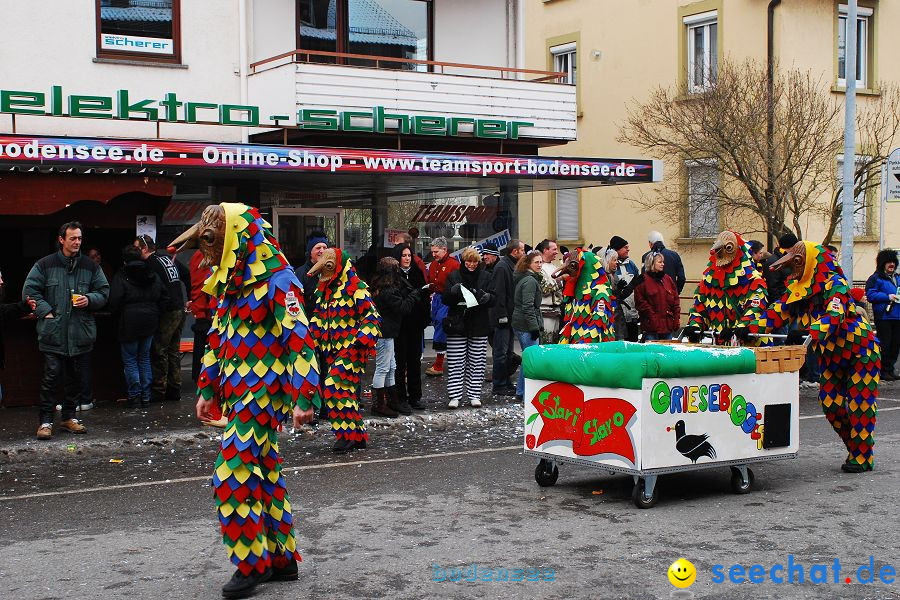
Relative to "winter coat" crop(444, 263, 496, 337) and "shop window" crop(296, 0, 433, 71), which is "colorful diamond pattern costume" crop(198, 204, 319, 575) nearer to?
"winter coat" crop(444, 263, 496, 337)

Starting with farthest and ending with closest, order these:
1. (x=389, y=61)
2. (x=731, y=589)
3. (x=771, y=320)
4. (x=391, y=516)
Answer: (x=389, y=61) < (x=771, y=320) < (x=391, y=516) < (x=731, y=589)

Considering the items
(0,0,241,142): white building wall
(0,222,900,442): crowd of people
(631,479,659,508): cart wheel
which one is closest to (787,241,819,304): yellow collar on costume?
(631,479,659,508): cart wheel

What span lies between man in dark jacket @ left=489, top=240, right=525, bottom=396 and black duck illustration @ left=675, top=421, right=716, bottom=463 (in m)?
5.93

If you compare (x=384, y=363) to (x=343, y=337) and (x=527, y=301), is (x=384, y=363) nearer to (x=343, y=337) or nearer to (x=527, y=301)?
(x=343, y=337)

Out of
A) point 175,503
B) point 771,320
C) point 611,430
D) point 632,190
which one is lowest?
point 175,503

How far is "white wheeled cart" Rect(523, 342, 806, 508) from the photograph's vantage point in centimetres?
800

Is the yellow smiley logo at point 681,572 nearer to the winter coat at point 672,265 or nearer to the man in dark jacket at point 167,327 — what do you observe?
the man in dark jacket at point 167,327

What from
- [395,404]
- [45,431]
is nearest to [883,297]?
[395,404]

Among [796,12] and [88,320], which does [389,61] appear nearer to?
[88,320]

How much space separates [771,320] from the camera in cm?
908

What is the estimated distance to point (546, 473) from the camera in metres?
8.81

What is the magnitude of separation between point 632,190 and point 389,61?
10429 millimetres

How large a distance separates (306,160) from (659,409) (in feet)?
27.6

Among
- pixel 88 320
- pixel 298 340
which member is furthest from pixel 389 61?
pixel 298 340
